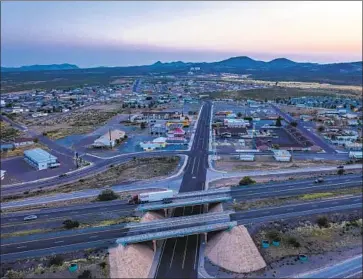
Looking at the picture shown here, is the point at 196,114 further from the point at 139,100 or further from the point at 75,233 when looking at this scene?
the point at 75,233

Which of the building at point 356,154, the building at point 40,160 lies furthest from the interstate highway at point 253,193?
the building at point 40,160

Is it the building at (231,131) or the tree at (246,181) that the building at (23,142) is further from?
the tree at (246,181)

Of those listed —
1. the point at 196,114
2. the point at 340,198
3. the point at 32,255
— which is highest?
the point at 196,114

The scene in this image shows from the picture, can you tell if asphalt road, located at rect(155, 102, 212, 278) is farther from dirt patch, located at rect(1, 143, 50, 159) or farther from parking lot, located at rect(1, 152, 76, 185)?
dirt patch, located at rect(1, 143, 50, 159)

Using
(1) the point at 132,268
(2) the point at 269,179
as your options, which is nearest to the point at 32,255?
(1) the point at 132,268

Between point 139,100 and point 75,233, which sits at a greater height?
point 139,100

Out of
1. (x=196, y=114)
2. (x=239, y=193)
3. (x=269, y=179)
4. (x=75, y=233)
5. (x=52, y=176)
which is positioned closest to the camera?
(x=75, y=233)

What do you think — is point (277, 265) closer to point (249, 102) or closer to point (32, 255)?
point (32, 255)

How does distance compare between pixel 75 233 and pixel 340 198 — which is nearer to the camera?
pixel 75 233

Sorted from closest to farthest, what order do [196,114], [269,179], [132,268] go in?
1. [132,268]
2. [269,179]
3. [196,114]
